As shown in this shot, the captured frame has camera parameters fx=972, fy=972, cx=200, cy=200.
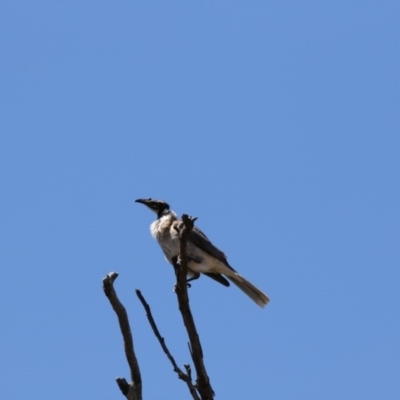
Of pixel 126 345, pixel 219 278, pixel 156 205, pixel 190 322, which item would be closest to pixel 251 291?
pixel 219 278

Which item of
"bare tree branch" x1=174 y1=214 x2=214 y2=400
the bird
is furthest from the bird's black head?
"bare tree branch" x1=174 y1=214 x2=214 y2=400

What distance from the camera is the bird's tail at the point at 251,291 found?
10883 mm

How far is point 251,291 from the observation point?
10945mm

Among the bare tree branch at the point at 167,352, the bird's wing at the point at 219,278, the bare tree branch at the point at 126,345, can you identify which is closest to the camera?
the bare tree branch at the point at 126,345

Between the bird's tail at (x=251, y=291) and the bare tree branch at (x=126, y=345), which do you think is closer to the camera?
the bare tree branch at (x=126, y=345)

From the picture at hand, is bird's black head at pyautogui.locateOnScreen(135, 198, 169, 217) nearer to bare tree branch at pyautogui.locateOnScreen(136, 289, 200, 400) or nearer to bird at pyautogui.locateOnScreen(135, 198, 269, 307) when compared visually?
bird at pyautogui.locateOnScreen(135, 198, 269, 307)

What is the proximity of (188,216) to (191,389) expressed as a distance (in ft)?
3.91

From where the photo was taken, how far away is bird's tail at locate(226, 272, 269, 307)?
10.9 meters

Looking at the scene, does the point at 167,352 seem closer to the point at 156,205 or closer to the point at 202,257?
the point at 202,257

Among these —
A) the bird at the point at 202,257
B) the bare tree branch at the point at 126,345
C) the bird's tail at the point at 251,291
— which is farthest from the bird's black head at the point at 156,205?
the bare tree branch at the point at 126,345

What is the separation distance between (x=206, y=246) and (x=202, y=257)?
137 millimetres

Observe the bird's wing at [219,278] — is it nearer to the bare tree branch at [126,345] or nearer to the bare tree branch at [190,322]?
the bare tree branch at [190,322]

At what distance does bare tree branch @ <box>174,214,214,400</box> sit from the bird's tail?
4.93m

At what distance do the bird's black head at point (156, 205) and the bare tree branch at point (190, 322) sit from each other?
5.97m
